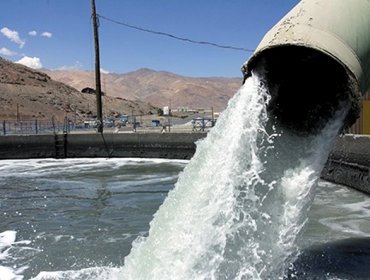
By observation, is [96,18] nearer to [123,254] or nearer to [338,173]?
[338,173]

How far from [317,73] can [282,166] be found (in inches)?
57.6

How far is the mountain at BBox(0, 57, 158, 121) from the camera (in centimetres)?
6981

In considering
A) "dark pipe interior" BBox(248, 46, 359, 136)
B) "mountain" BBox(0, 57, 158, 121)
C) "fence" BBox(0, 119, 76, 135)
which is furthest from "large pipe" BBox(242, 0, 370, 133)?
"mountain" BBox(0, 57, 158, 121)

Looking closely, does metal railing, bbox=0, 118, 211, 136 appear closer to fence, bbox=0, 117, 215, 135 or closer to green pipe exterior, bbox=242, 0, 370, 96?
fence, bbox=0, 117, 215, 135

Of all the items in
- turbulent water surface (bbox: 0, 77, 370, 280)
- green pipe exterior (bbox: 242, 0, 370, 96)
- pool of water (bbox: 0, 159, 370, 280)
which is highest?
green pipe exterior (bbox: 242, 0, 370, 96)

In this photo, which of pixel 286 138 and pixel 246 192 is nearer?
pixel 246 192

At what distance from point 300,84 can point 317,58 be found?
417 mm

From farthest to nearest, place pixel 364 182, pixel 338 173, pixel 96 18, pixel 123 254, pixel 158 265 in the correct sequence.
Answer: pixel 96 18
pixel 338 173
pixel 364 182
pixel 123 254
pixel 158 265

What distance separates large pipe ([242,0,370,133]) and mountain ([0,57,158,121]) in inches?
2294

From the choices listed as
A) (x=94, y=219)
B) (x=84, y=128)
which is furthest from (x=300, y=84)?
(x=84, y=128)

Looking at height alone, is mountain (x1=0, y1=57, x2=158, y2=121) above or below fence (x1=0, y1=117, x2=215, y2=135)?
above

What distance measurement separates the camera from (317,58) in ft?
21.8

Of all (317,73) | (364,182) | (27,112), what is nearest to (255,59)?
(317,73)

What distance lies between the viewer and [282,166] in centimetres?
602
